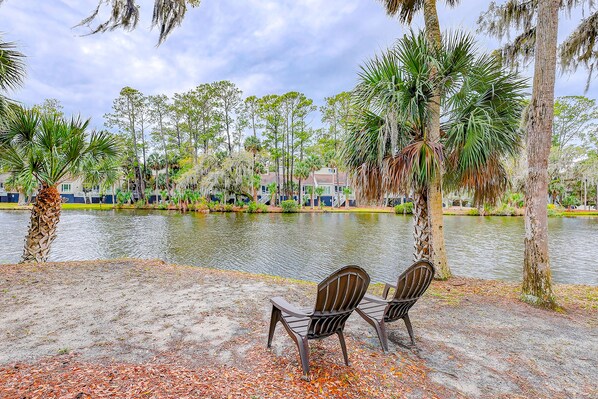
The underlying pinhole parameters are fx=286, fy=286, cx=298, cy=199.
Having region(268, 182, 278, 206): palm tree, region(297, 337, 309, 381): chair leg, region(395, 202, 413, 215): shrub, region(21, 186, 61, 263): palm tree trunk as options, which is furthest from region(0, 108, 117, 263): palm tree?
region(395, 202, 413, 215): shrub

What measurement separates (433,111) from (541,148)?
6.15 ft

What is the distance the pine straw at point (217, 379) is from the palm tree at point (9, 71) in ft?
18.6

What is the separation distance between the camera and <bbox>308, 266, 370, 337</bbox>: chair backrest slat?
222 centimetres

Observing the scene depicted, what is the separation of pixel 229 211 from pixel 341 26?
975 inches

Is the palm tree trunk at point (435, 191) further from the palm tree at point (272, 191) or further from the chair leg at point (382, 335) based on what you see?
the palm tree at point (272, 191)

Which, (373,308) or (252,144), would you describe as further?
(252,144)

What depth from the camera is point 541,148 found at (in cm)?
427

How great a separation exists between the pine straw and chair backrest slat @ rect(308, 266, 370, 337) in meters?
0.39

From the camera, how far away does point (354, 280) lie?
91.5 inches

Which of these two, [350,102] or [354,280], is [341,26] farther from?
[354,280]

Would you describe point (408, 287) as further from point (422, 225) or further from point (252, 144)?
point (252, 144)

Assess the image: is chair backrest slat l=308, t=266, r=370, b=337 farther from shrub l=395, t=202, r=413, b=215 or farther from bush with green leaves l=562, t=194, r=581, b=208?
bush with green leaves l=562, t=194, r=581, b=208

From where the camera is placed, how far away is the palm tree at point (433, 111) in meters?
5.19

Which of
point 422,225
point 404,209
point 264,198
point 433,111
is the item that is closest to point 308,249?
point 422,225
